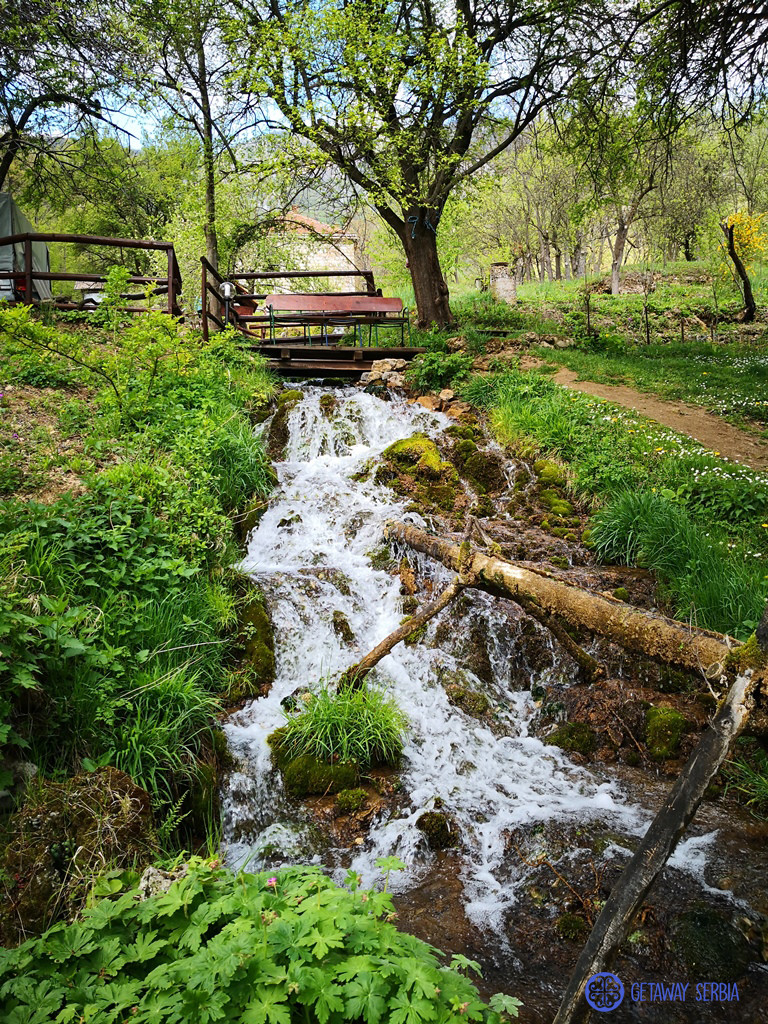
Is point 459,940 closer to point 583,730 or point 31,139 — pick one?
point 583,730

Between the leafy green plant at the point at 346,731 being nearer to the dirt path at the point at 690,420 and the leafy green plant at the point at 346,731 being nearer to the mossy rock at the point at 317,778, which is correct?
the mossy rock at the point at 317,778

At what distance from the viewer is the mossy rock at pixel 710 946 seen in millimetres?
2385

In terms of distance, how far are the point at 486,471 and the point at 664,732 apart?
173 inches

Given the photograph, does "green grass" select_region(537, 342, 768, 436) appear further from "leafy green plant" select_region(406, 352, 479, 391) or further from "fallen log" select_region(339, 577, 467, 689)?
"fallen log" select_region(339, 577, 467, 689)

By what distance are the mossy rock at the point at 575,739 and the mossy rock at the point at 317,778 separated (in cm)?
152

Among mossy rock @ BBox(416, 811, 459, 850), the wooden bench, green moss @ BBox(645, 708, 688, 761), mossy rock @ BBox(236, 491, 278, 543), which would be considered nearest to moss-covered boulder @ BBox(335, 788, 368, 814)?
mossy rock @ BBox(416, 811, 459, 850)

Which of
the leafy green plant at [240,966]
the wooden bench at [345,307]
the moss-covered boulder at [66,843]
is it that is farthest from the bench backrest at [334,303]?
the leafy green plant at [240,966]

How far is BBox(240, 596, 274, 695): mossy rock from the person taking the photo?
4.39 metres

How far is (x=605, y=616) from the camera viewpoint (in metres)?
3.39

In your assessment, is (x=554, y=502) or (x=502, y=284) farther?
(x=502, y=284)

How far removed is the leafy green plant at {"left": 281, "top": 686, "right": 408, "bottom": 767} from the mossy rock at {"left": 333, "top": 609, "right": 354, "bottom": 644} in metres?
1.06

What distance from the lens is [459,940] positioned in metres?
2.59

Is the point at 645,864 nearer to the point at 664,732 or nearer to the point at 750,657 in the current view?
the point at 750,657

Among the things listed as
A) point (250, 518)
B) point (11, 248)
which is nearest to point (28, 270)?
point (11, 248)
